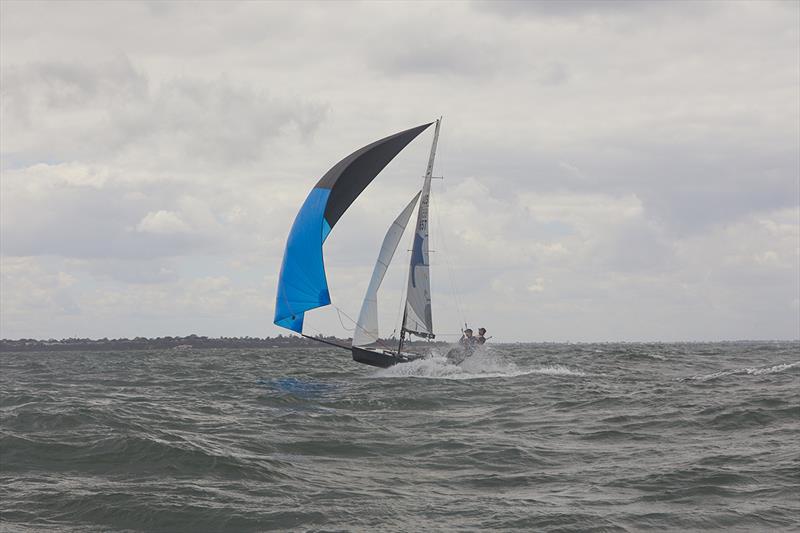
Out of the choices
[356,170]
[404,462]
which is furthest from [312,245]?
[404,462]

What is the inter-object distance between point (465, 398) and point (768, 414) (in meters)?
7.93

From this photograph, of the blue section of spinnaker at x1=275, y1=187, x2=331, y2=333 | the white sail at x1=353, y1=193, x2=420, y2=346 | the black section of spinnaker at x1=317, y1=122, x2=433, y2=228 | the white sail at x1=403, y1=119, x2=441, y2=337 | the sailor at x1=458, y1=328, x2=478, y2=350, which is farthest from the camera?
the sailor at x1=458, y1=328, x2=478, y2=350

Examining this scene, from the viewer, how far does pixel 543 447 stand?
13.8 metres

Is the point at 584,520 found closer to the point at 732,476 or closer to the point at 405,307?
the point at 732,476

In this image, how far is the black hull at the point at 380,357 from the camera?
30109 millimetres

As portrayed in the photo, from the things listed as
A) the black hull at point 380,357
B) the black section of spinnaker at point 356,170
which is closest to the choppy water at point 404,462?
the black hull at point 380,357

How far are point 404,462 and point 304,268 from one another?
51.5 feet

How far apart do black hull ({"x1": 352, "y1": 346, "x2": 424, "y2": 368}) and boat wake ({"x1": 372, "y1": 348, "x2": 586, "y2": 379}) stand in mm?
213

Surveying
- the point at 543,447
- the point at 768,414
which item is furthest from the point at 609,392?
the point at 543,447

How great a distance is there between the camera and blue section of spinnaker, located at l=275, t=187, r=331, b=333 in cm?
2761

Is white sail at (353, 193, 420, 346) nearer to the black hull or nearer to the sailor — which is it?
the black hull

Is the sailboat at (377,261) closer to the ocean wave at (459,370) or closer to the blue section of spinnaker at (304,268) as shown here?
the blue section of spinnaker at (304,268)

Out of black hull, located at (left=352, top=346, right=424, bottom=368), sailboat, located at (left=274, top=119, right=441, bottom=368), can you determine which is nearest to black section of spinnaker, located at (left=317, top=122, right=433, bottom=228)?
sailboat, located at (left=274, top=119, right=441, bottom=368)

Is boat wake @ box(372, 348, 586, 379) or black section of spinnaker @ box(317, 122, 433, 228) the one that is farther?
boat wake @ box(372, 348, 586, 379)
